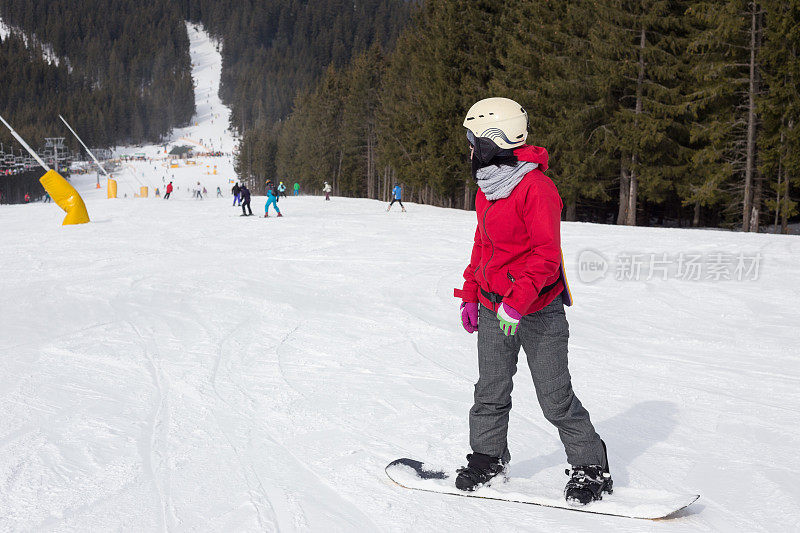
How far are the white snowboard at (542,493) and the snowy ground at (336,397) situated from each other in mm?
64

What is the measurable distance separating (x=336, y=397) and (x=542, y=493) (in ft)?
6.13

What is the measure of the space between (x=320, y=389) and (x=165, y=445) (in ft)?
4.46

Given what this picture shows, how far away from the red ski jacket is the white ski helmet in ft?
0.21

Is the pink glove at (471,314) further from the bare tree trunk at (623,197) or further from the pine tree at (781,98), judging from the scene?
the bare tree trunk at (623,197)

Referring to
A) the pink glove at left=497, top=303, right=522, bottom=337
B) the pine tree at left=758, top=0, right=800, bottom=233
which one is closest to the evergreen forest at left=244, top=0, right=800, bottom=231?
the pine tree at left=758, top=0, right=800, bottom=233

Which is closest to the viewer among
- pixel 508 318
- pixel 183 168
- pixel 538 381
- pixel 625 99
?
pixel 508 318

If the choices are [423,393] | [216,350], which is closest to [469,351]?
[423,393]

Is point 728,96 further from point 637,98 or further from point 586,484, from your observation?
point 586,484

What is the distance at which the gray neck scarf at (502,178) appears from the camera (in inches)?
104

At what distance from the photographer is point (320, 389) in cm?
462

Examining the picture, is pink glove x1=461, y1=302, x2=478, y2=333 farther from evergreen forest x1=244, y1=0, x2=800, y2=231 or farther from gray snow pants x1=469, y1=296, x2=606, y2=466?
evergreen forest x1=244, y1=0, x2=800, y2=231

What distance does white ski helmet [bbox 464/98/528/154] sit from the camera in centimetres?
269

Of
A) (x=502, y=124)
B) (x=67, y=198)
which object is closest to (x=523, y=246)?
(x=502, y=124)

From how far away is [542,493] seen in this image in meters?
2.98
